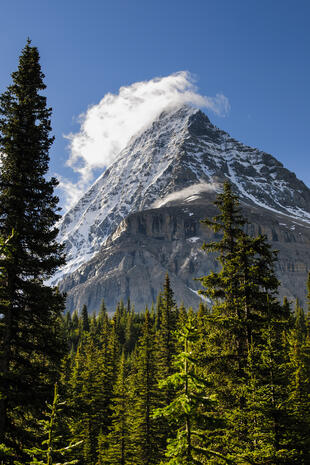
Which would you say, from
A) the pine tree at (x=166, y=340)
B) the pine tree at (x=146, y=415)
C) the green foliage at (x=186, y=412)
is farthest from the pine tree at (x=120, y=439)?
the green foliage at (x=186, y=412)

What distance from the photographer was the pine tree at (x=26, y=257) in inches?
387

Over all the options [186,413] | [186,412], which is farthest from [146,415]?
[186,412]

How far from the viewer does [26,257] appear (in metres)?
11.5

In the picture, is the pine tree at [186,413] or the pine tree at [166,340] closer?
the pine tree at [186,413]

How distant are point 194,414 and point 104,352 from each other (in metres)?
34.3

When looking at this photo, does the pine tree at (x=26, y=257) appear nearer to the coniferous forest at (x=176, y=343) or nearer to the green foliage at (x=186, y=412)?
the coniferous forest at (x=176, y=343)

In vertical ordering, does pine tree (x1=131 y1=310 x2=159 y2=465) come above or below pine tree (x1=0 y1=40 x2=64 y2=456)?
below

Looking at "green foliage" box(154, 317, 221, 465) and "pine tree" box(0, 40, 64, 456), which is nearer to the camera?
"green foliage" box(154, 317, 221, 465)

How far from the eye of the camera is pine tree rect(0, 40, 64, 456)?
9.82m

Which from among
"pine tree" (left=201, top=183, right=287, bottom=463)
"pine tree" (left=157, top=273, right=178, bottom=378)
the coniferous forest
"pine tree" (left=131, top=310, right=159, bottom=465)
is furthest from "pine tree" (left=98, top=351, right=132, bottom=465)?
"pine tree" (left=201, top=183, right=287, bottom=463)

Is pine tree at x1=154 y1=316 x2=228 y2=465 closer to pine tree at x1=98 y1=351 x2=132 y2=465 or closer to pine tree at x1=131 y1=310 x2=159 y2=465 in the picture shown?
pine tree at x1=131 y1=310 x2=159 y2=465

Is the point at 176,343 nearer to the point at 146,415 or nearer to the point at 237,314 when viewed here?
the point at 237,314

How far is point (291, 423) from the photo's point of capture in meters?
9.43

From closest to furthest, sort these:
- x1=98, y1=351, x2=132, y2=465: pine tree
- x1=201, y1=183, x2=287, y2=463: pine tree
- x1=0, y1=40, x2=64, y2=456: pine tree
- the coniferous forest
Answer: the coniferous forest < x1=0, y1=40, x2=64, y2=456: pine tree < x1=201, y1=183, x2=287, y2=463: pine tree < x1=98, y1=351, x2=132, y2=465: pine tree
